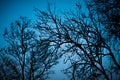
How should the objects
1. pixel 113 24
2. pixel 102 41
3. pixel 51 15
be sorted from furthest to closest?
pixel 51 15
pixel 102 41
pixel 113 24

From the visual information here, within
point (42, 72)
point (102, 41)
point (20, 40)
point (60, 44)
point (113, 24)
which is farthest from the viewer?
point (42, 72)

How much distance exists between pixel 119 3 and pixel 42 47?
13.9 feet

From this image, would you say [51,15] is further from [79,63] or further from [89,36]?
[79,63]

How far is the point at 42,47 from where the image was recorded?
22.6 ft

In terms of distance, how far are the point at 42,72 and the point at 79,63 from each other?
8.55 m

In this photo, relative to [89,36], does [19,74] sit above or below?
below

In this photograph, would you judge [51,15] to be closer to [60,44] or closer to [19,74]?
[60,44]

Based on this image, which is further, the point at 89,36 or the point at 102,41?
the point at 89,36

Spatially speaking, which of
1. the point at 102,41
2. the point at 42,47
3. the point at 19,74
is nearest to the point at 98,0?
the point at 102,41

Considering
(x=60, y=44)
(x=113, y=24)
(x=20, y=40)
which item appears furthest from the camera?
(x=20, y=40)

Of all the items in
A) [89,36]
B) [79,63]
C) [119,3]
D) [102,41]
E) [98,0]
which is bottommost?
[79,63]

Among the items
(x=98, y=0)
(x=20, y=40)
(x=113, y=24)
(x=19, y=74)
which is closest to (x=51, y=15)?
(x=98, y=0)

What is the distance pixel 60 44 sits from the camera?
7.21 meters

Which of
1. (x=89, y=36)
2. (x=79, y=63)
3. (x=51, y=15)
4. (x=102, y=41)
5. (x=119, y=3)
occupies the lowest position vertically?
(x=79, y=63)
